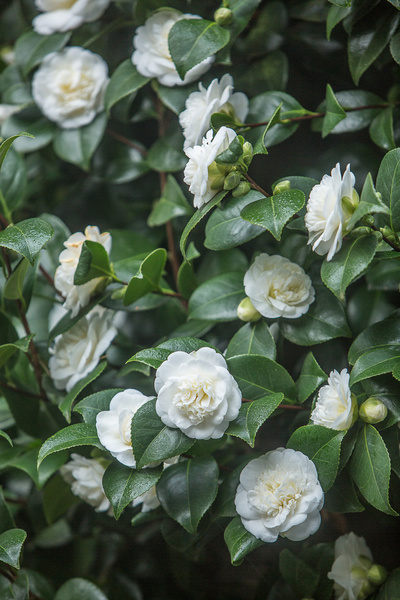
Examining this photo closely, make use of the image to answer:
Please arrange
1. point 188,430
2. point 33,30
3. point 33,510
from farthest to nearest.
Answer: point 33,30, point 33,510, point 188,430

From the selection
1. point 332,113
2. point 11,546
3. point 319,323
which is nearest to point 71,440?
point 11,546

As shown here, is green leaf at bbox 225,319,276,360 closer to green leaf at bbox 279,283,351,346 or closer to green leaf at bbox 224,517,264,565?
green leaf at bbox 279,283,351,346

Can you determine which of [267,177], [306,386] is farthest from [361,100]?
[306,386]

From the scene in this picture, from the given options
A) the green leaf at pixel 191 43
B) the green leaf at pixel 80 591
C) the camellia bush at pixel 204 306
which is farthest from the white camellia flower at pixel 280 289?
the green leaf at pixel 80 591

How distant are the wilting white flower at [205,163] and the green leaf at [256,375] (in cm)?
22

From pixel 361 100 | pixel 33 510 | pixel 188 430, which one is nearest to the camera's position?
pixel 188 430

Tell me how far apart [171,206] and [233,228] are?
0.95 ft

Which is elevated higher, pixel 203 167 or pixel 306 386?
pixel 203 167

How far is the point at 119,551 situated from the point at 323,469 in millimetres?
563

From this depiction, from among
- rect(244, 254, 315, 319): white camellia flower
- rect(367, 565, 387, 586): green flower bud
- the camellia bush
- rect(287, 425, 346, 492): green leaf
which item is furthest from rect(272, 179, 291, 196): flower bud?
rect(367, 565, 387, 586): green flower bud

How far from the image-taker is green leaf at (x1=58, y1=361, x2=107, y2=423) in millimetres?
830

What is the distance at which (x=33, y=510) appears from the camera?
1.04 metres

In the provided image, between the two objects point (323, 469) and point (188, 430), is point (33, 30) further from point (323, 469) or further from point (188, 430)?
point (323, 469)

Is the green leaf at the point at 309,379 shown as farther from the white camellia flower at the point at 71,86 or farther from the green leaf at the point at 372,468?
the white camellia flower at the point at 71,86
